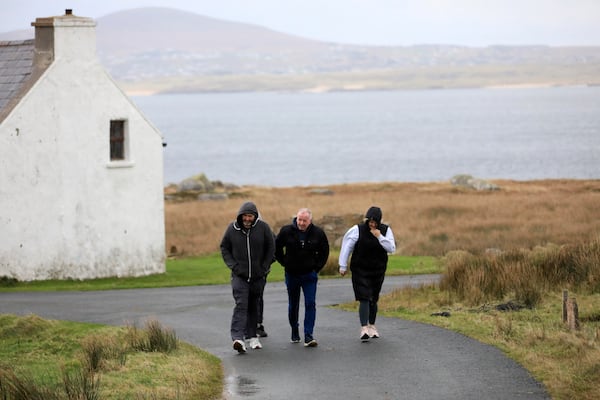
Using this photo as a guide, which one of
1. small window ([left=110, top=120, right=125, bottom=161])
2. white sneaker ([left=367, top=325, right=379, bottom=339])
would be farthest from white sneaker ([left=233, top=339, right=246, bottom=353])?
small window ([left=110, top=120, right=125, bottom=161])

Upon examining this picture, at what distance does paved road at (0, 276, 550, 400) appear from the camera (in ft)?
40.5

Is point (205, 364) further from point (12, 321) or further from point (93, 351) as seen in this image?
point (12, 321)

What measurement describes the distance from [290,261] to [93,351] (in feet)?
9.82

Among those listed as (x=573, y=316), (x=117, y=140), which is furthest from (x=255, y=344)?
(x=117, y=140)

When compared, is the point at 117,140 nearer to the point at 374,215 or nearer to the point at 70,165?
the point at 70,165

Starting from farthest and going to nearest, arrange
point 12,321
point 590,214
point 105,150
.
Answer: point 590,214 → point 105,150 → point 12,321

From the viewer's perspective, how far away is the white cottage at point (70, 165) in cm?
2856

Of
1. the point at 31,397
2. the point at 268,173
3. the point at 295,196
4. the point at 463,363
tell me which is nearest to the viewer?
the point at 31,397

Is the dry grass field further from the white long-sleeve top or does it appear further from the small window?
the white long-sleeve top

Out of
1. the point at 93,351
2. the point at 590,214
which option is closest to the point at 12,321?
the point at 93,351

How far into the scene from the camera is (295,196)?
6412 centimetres

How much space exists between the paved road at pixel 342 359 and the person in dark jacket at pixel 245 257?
523 mm

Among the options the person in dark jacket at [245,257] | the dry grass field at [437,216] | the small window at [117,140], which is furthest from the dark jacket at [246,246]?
the dry grass field at [437,216]

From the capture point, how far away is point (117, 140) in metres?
30.8
